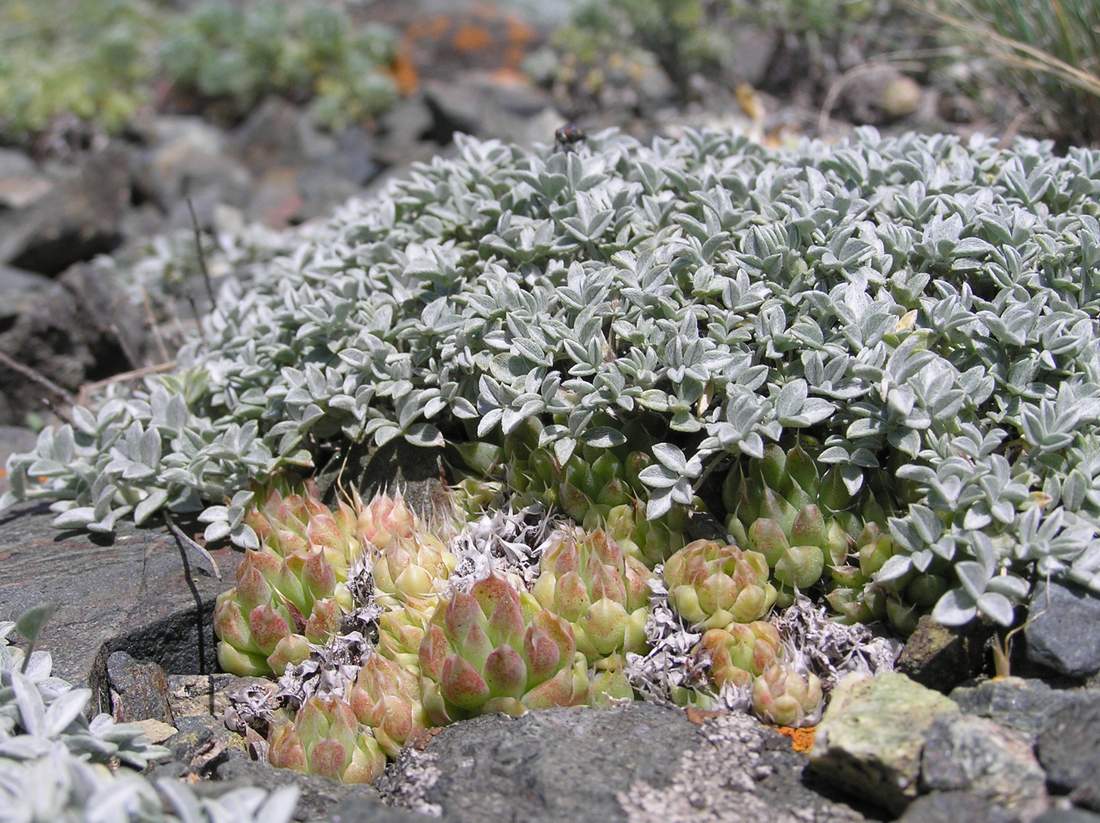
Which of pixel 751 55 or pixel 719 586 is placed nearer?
pixel 719 586

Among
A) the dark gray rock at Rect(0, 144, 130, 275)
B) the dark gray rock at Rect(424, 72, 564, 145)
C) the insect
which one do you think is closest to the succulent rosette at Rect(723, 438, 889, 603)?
the insect

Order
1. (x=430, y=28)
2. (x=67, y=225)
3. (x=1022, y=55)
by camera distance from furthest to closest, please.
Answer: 1. (x=430, y=28)
2. (x=67, y=225)
3. (x=1022, y=55)

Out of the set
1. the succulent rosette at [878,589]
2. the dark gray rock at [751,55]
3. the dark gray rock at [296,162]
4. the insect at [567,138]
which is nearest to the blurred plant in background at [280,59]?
the dark gray rock at [296,162]

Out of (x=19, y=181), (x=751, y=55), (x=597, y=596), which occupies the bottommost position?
(x=597, y=596)

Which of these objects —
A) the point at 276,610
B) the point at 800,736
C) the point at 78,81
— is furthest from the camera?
the point at 78,81

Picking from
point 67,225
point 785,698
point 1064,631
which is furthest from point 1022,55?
point 67,225

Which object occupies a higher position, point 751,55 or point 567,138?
point 751,55

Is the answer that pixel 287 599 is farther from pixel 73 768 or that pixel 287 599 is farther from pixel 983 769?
pixel 983 769

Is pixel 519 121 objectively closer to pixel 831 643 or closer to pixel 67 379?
pixel 67 379
